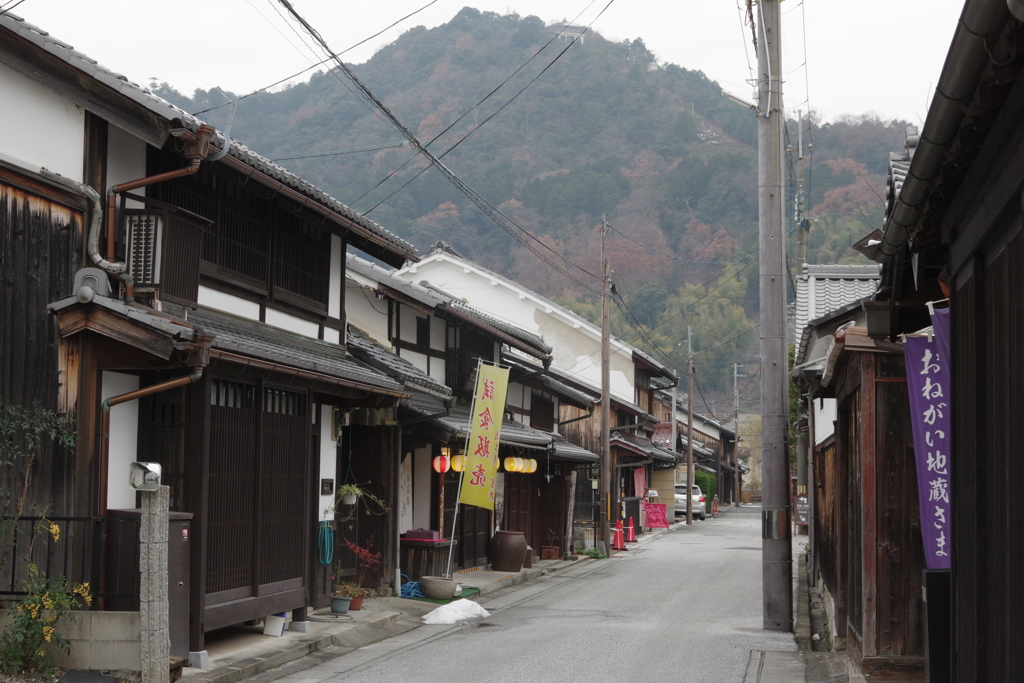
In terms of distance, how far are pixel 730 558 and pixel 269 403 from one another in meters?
20.4

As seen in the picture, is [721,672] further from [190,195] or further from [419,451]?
[419,451]

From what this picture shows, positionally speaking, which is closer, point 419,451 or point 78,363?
point 78,363

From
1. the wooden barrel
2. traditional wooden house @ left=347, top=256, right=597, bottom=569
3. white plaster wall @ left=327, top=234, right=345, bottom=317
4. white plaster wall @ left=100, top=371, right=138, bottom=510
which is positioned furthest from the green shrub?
the wooden barrel

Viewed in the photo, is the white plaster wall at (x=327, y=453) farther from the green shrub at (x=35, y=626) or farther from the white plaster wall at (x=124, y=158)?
the green shrub at (x=35, y=626)

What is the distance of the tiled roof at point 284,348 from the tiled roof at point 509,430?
338 centimetres

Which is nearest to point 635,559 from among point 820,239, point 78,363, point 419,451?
point 419,451

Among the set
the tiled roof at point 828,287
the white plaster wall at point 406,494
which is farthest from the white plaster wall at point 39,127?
the tiled roof at point 828,287

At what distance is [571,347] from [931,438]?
3406 cm

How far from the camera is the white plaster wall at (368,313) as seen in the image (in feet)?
60.0

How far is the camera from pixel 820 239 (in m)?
60.8

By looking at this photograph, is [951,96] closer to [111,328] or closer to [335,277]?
[111,328]

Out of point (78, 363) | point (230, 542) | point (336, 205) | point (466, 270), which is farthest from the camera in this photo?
point (466, 270)

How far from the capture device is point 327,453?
15.0m

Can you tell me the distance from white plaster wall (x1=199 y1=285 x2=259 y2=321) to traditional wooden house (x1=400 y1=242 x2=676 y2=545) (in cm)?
2318
